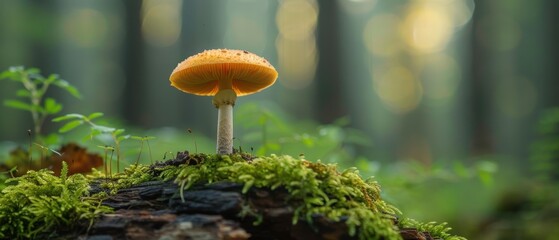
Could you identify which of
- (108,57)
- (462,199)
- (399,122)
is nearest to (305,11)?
(399,122)

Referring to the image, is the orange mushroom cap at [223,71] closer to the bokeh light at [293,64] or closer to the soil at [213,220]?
the soil at [213,220]

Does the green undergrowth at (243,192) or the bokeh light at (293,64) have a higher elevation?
the bokeh light at (293,64)

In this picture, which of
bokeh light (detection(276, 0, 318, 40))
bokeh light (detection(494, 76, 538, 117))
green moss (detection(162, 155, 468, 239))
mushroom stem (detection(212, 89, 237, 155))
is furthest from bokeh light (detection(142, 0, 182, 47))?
green moss (detection(162, 155, 468, 239))

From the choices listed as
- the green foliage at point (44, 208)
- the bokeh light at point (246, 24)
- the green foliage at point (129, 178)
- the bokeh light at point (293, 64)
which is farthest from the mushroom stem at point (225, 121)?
the bokeh light at point (246, 24)

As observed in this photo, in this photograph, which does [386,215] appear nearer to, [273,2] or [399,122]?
[399,122]

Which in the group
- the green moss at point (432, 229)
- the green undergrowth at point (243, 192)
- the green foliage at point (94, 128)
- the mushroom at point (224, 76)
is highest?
the mushroom at point (224, 76)
